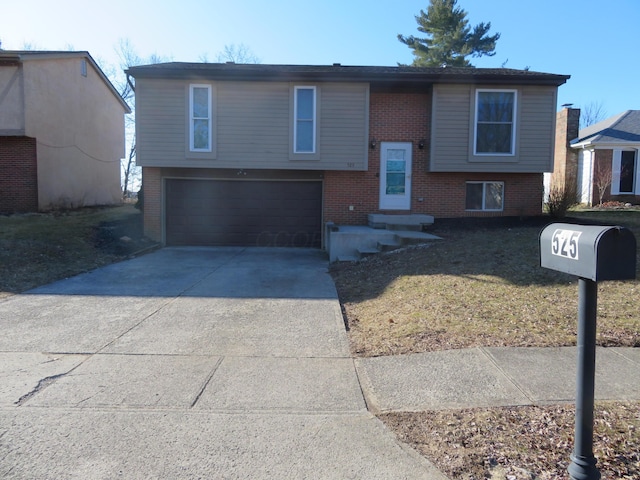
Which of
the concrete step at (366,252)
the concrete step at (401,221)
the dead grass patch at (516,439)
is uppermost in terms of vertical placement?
the concrete step at (401,221)

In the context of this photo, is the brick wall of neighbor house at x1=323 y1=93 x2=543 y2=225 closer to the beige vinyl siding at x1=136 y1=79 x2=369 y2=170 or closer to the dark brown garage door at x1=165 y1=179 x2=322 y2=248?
the beige vinyl siding at x1=136 y1=79 x2=369 y2=170

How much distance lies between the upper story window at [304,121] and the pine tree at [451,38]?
82.2 feet

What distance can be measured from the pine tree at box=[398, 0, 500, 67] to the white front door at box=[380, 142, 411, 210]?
2433 cm

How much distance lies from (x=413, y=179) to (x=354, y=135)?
2.29m

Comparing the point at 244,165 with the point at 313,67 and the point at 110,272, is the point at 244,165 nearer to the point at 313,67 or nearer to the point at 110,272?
the point at 313,67

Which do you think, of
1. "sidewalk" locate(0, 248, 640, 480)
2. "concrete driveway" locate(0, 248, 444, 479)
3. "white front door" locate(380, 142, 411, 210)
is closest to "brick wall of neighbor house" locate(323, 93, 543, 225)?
"white front door" locate(380, 142, 411, 210)

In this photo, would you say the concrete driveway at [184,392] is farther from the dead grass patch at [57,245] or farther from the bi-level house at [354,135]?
the bi-level house at [354,135]

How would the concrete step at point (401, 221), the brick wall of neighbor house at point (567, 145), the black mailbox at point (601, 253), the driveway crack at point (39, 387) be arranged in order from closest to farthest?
the black mailbox at point (601, 253)
the driveway crack at point (39, 387)
the concrete step at point (401, 221)
the brick wall of neighbor house at point (567, 145)

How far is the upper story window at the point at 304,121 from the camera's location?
1429 centimetres

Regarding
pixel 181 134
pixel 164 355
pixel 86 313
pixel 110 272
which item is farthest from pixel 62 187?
pixel 164 355

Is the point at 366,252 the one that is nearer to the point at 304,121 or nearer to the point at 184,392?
the point at 304,121

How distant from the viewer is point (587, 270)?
8.25ft

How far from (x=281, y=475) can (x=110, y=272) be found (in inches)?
335

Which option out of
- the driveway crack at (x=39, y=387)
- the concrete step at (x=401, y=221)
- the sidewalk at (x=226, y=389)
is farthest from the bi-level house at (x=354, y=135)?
the driveway crack at (x=39, y=387)
